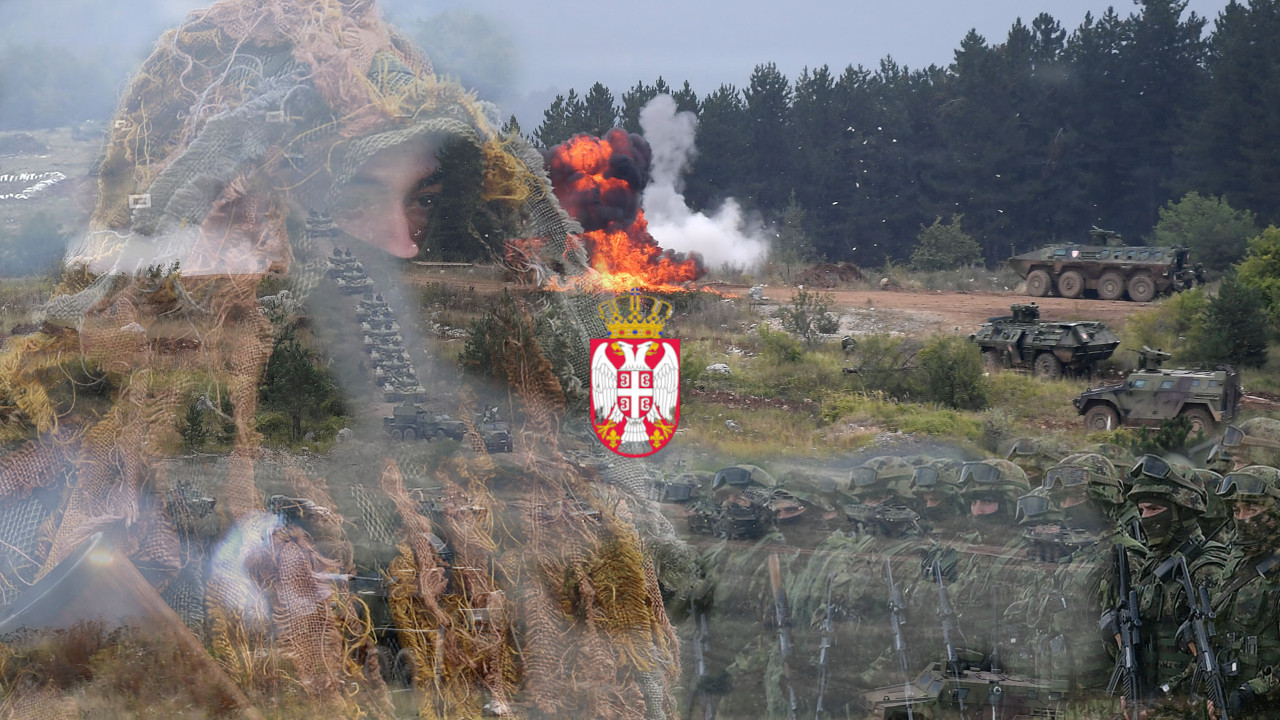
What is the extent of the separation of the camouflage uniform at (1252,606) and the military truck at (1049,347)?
456 inches

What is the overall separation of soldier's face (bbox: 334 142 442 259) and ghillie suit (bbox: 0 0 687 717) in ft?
0.30

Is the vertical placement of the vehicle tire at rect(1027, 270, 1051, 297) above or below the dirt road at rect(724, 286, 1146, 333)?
above

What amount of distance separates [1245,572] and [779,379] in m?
8.14

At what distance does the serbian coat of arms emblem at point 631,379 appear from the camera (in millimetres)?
9188

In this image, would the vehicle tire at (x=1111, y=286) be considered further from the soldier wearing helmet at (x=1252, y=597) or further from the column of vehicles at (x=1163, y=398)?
the soldier wearing helmet at (x=1252, y=597)

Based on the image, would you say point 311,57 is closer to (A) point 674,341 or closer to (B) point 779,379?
(A) point 674,341

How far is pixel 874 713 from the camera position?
9.57 metres

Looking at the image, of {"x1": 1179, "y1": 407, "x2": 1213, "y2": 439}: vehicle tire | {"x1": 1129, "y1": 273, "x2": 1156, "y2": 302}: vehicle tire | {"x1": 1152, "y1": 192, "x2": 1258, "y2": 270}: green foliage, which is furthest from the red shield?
{"x1": 1152, "y1": 192, "x2": 1258, "y2": 270}: green foliage

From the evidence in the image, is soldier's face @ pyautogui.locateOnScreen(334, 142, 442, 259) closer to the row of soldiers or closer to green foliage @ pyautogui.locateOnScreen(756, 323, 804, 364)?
the row of soldiers

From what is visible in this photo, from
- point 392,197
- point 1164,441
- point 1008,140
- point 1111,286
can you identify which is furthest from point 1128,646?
point 1008,140

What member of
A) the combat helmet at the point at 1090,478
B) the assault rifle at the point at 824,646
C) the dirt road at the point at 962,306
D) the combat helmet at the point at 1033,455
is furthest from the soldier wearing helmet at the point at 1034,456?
the dirt road at the point at 962,306

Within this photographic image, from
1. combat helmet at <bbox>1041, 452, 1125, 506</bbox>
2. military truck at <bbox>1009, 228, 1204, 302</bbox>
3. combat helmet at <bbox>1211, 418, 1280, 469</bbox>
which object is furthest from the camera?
military truck at <bbox>1009, 228, 1204, 302</bbox>

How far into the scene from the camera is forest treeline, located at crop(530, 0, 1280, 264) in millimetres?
41375

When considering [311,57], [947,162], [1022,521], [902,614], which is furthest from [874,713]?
[947,162]
